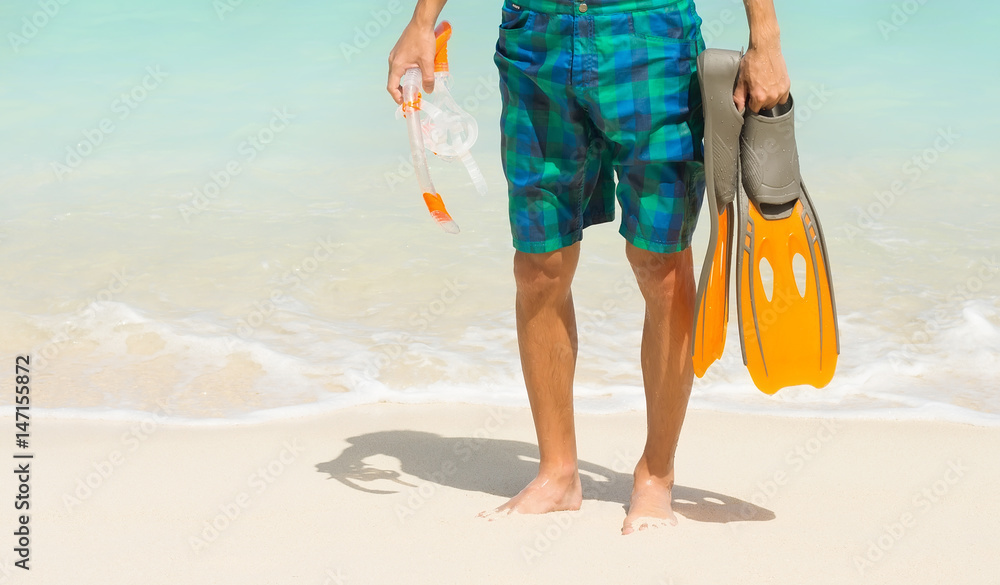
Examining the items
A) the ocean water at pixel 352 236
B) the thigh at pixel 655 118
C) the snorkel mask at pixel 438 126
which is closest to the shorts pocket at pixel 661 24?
the thigh at pixel 655 118

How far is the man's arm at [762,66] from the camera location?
198 cm

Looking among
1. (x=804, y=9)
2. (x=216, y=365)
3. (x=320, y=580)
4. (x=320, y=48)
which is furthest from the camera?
(x=804, y=9)

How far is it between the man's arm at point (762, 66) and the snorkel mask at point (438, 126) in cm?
55

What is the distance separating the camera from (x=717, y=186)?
81.3 inches

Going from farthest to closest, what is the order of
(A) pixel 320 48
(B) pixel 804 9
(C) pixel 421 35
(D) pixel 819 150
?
(B) pixel 804 9, (A) pixel 320 48, (D) pixel 819 150, (C) pixel 421 35

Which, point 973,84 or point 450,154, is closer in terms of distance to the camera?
point 450,154

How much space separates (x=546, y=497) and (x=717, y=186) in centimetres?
78

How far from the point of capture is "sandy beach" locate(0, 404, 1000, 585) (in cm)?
204

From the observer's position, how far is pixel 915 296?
4.05m

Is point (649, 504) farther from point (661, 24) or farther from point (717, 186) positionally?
point (661, 24)

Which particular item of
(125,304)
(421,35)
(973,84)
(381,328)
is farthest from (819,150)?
(421,35)

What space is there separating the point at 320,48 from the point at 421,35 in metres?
6.96

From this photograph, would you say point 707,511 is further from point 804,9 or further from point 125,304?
point 804,9

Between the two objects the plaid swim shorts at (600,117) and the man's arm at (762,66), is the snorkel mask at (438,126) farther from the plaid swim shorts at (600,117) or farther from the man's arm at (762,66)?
the man's arm at (762,66)
